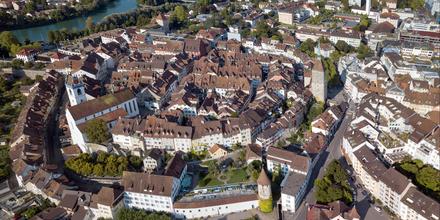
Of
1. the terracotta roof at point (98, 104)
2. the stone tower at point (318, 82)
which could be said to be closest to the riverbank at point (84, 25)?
the terracotta roof at point (98, 104)

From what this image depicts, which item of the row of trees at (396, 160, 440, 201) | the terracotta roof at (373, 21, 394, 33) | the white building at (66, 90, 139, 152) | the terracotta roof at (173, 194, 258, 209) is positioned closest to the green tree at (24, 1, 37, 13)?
the white building at (66, 90, 139, 152)

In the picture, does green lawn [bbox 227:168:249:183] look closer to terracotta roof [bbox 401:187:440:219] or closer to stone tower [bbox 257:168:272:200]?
stone tower [bbox 257:168:272:200]

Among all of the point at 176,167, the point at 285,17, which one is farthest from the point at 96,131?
the point at 285,17

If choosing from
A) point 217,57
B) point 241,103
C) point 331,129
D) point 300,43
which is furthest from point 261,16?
point 331,129

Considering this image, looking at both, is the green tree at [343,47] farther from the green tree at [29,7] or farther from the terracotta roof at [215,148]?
the green tree at [29,7]

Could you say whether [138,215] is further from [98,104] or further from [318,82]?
[318,82]

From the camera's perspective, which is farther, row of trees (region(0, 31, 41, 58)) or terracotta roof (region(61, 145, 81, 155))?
row of trees (region(0, 31, 41, 58))

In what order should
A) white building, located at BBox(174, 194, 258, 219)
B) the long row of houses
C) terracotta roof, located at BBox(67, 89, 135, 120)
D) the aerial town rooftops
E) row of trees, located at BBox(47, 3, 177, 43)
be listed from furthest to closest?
1. row of trees, located at BBox(47, 3, 177, 43)
2. terracotta roof, located at BBox(67, 89, 135, 120)
3. the aerial town rooftops
4. white building, located at BBox(174, 194, 258, 219)
5. the long row of houses
